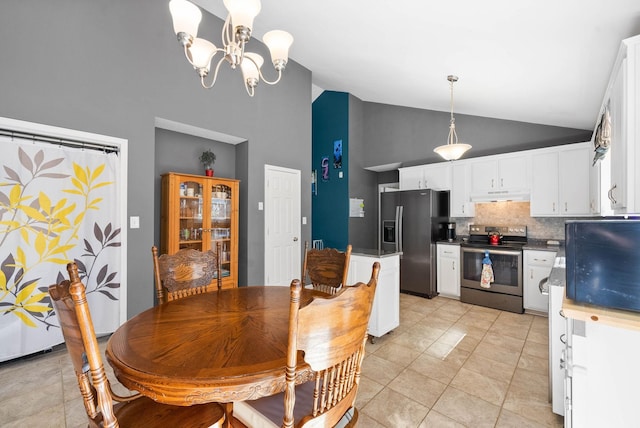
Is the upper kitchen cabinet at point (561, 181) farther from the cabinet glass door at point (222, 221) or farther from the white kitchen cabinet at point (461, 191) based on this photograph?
the cabinet glass door at point (222, 221)

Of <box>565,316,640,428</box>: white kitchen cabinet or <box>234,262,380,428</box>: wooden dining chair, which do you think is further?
<box>565,316,640,428</box>: white kitchen cabinet

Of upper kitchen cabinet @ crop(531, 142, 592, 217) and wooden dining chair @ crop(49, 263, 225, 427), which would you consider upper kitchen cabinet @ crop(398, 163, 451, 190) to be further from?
wooden dining chair @ crop(49, 263, 225, 427)

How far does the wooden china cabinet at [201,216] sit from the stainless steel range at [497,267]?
3.39 meters

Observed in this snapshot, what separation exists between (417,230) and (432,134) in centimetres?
185

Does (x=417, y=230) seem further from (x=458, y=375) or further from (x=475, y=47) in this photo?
(x=475, y=47)

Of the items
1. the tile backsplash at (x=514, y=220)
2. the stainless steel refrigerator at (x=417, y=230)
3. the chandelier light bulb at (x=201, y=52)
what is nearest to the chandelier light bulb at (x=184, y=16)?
the chandelier light bulb at (x=201, y=52)

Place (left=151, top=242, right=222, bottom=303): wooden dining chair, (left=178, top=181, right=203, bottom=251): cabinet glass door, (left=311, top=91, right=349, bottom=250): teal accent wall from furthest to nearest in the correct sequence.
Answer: (left=311, top=91, right=349, bottom=250): teal accent wall < (left=178, top=181, right=203, bottom=251): cabinet glass door < (left=151, top=242, right=222, bottom=303): wooden dining chair

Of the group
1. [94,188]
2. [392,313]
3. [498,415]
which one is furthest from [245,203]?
[498,415]

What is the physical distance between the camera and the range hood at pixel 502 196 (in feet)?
13.2

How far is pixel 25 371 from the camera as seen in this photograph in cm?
228

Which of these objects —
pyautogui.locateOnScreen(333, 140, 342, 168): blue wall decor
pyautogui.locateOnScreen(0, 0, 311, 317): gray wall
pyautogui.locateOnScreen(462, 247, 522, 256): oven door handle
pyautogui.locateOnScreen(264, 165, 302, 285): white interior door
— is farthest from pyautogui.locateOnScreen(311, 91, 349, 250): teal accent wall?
pyautogui.locateOnScreen(462, 247, 522, 256): oven door handle

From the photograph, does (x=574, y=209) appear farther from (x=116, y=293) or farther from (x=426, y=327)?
(x=116, y=293)

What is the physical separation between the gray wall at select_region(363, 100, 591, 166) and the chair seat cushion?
4.61m

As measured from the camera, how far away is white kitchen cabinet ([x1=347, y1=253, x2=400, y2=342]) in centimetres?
283
